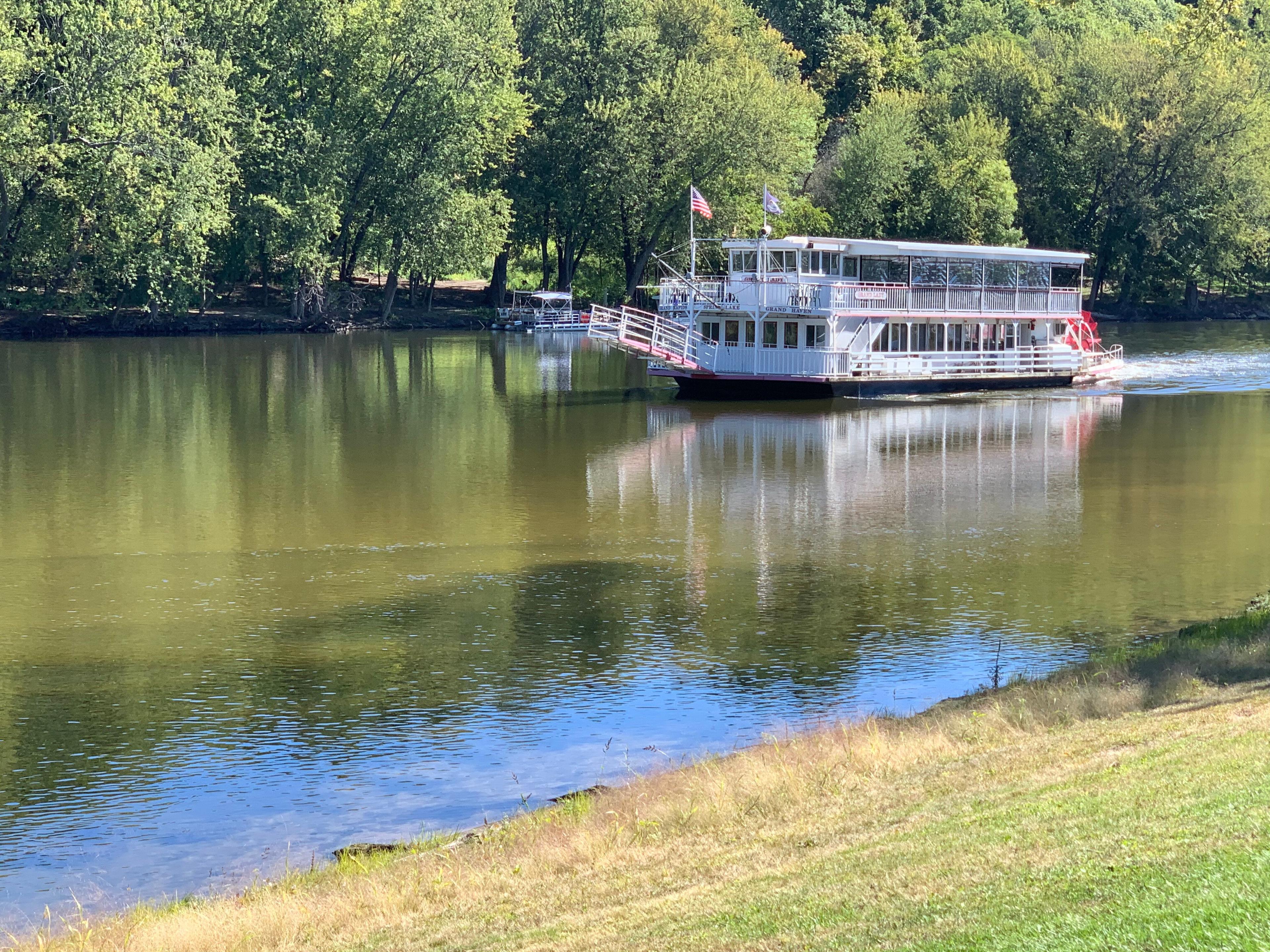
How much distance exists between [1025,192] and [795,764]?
320 feet

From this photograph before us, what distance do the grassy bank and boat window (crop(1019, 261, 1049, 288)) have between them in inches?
1745

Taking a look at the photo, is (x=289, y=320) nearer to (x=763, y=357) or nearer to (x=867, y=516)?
(x=763, y=357)

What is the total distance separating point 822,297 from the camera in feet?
170

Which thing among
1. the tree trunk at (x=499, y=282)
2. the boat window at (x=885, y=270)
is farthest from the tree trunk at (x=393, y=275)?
the boat window at (x=885, y=270)

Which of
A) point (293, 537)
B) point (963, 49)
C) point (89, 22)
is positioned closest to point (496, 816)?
point (293, 537)

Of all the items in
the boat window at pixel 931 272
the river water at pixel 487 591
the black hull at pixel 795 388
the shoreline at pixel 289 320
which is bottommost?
the river water at pixel 487 591

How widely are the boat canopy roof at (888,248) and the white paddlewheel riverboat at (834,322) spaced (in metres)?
0.06

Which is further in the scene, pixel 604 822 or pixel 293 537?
pixel 293 537

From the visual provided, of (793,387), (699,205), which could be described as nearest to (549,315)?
(699,205)

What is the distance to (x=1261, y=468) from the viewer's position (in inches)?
1479

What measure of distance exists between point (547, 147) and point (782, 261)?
155 ft

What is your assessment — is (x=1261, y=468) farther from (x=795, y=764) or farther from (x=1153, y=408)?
(x=795, y=764)

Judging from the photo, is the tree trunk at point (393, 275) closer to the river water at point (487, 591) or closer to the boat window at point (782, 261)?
the boat window at point (782, 261)

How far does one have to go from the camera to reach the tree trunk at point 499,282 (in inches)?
4109
